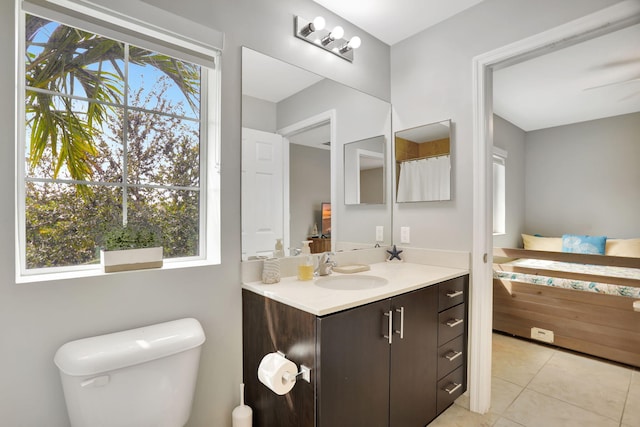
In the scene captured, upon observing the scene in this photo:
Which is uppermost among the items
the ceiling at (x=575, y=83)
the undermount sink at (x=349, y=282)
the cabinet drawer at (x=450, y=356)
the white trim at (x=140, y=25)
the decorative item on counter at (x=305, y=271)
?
the ceiling at (x=575, y=83)

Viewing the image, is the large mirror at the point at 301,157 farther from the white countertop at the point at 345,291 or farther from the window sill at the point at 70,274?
the window sill at the point at 70,274

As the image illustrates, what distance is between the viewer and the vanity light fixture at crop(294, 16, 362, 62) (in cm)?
173

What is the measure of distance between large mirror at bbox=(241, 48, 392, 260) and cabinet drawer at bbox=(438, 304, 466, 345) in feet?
2.24

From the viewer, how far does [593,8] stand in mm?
1499

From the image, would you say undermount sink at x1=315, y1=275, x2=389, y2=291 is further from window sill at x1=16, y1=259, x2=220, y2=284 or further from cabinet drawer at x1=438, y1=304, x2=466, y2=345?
window sill at x1=16, y1=259, x2=220, y2=284

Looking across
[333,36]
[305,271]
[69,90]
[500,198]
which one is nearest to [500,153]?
[500,198]

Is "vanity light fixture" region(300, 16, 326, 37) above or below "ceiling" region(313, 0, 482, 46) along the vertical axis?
below

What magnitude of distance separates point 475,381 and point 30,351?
2158mm

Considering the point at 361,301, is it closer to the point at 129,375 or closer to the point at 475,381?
the point at 129,375

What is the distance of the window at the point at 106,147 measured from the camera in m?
1.17

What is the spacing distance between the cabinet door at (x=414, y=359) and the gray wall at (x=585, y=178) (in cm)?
408

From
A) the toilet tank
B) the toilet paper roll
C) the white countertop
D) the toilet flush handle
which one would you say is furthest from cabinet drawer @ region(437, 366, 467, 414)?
the toilet flush handle

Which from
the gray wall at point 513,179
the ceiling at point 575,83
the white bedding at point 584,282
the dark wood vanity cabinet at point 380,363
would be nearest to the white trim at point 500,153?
the gray wall at point 513,179

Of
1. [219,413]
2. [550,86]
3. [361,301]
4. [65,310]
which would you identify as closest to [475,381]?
[361,301]
